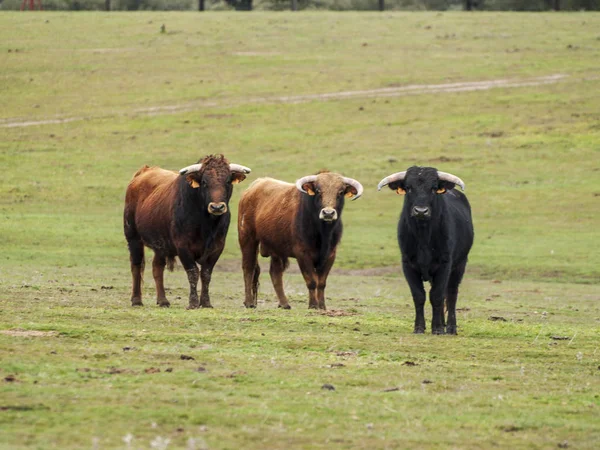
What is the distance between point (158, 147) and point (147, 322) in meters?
29.5

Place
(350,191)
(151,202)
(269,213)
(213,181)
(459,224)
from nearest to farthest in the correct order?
(459,224), (213,181), (151,202), (350,191), (269,213)

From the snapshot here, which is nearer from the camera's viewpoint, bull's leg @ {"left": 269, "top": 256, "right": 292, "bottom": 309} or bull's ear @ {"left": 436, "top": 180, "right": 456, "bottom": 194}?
A: bull's ear @ {"left": 436, "top": 180, "right": 456, "bottom": 194}

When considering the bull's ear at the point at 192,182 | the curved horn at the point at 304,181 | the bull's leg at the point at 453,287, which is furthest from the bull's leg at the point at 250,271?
the bull's leg at the point at 453,287

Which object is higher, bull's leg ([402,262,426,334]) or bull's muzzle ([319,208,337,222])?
bull's muzzle ([319,208,337,222])

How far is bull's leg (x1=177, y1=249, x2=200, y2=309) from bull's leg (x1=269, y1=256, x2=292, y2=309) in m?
1.92

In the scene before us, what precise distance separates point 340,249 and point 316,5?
6282cm

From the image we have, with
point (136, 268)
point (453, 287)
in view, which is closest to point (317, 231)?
point (136, 268)

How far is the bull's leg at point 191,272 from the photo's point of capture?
16.8m

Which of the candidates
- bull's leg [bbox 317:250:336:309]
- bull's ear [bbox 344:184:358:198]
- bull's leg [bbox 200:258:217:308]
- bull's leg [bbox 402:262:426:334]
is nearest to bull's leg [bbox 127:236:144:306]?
bull's leg [bbox 200:258:217:308]

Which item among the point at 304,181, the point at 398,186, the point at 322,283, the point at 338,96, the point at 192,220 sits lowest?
the point at 322,283

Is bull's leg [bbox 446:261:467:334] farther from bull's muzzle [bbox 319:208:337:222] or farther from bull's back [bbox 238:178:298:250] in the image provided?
bull's back [bbox 238:178:298:250]

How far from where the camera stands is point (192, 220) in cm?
1694

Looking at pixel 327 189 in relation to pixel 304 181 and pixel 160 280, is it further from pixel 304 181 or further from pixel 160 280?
pixel 160 280

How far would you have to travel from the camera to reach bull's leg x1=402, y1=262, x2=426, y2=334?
14.6 meters
